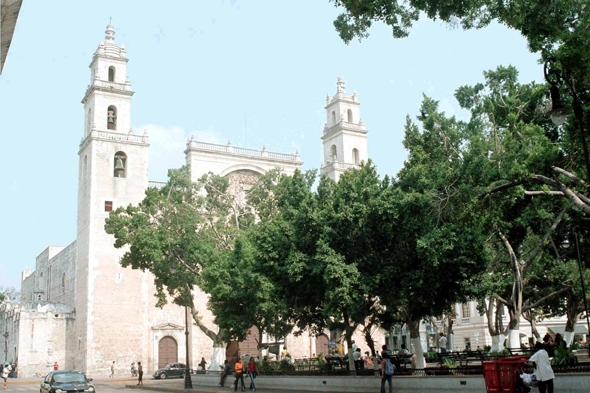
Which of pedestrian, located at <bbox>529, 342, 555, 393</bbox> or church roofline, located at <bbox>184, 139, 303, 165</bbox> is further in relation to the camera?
church roofline, located at <bbox>184, 139, 303, 165</bbox>

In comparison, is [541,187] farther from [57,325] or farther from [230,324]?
[57,325]

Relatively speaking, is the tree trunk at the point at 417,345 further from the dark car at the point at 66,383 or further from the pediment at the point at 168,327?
the pediment at the point at 168,327

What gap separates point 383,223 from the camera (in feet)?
57.2

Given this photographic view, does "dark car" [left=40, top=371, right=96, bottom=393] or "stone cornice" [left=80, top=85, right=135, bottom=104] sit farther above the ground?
"stone cornice" [left=80, top=85, right=135, bottom=104]

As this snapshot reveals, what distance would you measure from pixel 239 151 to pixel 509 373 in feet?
120

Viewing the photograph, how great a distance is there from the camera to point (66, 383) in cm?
1773

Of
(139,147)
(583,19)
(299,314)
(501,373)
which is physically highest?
(139,147)

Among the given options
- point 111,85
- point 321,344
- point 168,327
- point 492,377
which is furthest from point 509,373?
point 111,85

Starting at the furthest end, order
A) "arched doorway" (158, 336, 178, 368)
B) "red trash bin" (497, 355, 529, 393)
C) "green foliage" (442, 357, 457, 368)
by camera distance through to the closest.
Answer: "arched doorway" (158, 336, 178, 368)
"green foliage" (442, 357, 457, 368)
"red trash bin" (497, 355, 529, 393)

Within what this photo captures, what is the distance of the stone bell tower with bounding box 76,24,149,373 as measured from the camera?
39531 millimetres

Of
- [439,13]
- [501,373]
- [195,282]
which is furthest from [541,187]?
[195,282]

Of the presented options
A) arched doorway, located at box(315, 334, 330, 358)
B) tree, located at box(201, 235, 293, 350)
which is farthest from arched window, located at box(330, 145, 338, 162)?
tree, located at box(201, 235, 293, 350)

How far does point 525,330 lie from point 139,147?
3174 centimetres

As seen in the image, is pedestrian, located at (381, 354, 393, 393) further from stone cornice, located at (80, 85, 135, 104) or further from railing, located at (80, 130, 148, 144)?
stone cornice, located at (80, 85, 135, 104)
